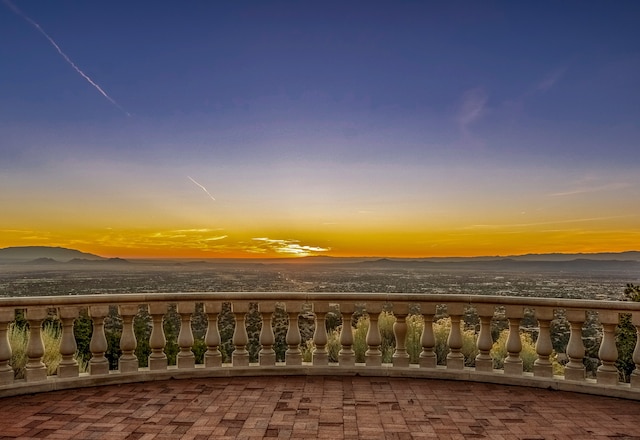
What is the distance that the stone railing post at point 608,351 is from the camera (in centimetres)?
573

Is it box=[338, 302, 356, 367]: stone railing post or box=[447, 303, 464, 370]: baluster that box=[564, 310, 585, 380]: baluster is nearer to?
box=[447, 303, 464, 370]: baluster

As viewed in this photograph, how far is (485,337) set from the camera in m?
6.36

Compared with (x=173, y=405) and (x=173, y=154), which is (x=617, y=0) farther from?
(x=173, y=154)

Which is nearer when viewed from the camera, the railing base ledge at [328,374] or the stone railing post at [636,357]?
the stone railing post at [636,357]

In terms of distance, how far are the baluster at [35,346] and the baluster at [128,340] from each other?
2.87ft

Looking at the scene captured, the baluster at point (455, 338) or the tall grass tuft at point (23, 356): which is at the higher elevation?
the baluster at point (455, 338)

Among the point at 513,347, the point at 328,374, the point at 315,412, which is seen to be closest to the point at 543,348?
the point at 513,347

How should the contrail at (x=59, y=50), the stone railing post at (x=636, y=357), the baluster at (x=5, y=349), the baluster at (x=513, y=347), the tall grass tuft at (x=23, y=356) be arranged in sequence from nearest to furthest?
the stone railing post at (x=636, y=357) → the baluster at (x=5, y=349) → the baluster at (x=513, y=347) → the contrail at (x=59, y=50) → the tall grass tuft at (x=23, y=356)

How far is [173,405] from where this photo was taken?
534 cm

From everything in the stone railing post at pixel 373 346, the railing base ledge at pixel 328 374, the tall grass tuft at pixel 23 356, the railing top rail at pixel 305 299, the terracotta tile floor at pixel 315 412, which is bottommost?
the tall grass tuft at pixel 23 356

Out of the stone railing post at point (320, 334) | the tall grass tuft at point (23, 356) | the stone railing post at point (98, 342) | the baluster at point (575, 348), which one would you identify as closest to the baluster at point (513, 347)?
the baluster at point (575, 348)

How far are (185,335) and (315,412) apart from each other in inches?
87.8

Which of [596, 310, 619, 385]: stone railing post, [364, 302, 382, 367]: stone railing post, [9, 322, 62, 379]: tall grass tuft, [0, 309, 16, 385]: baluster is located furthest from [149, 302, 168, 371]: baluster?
[9, 322, 62, 379]: tall grass tuft

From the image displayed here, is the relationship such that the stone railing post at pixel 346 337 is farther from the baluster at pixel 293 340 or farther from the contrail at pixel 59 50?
the contrail at pixel 59 50
